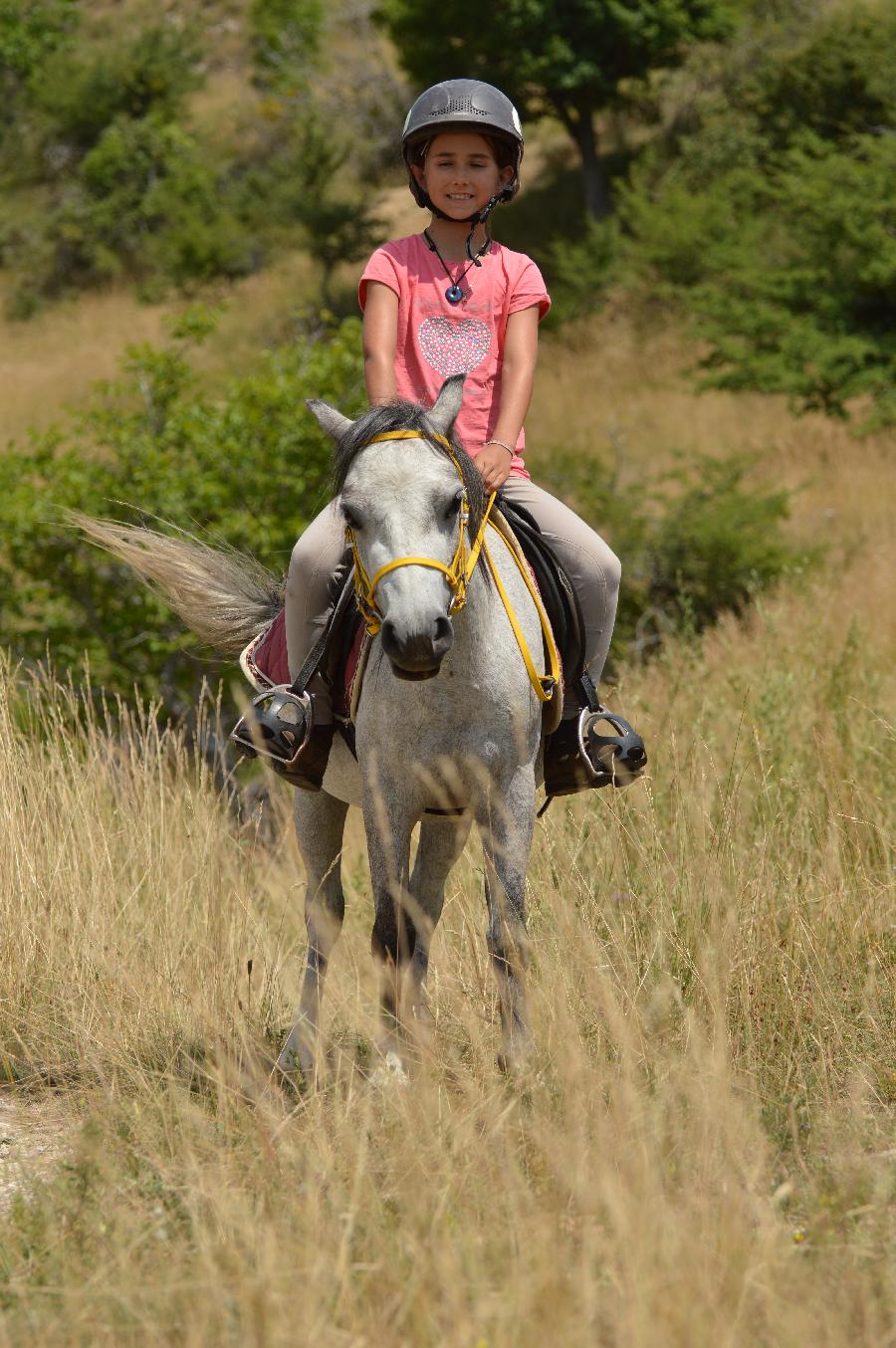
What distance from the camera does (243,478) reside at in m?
12.4

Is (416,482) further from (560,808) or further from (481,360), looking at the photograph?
(560,808)

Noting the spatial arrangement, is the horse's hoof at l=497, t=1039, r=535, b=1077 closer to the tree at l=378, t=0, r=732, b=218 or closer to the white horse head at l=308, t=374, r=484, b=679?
the white horse head at l=308, t=374, r=484, b=679

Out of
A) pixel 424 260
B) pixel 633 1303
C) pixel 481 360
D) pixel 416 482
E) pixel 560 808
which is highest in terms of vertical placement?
pixel 424 260

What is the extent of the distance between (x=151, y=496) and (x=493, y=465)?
29.1 feet

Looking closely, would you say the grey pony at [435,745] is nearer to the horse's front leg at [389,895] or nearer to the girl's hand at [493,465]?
the horse's front leg at [389,895]

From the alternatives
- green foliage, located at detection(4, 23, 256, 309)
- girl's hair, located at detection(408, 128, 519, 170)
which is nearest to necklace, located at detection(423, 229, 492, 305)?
girl's hair, located at detection(408, 128, 519, 170)

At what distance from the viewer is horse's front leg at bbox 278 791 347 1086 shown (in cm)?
480

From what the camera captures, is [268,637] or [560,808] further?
[560,808]

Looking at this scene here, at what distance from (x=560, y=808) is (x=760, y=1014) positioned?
2336mm

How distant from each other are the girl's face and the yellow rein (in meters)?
1.09

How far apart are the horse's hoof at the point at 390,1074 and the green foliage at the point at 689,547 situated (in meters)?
9.57

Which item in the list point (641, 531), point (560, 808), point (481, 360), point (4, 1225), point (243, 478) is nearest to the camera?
point (4, 1225)

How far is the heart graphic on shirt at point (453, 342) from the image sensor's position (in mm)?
4418

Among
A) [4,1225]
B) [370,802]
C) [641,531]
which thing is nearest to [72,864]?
[370,802]
